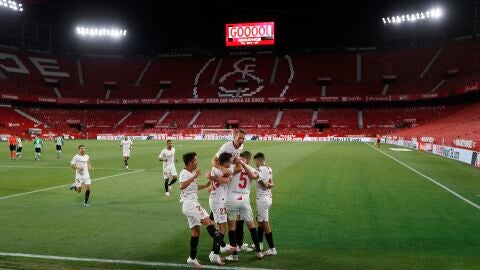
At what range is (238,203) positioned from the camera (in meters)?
8.05

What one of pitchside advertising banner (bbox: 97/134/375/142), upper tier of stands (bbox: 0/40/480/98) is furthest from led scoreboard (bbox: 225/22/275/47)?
pitchside advertising banner (bbox: 97/134/375/142)

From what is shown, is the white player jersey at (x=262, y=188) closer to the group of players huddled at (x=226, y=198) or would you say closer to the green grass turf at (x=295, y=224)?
the group of players huddled at (x=226, y=198)

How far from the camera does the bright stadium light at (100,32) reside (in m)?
88.9

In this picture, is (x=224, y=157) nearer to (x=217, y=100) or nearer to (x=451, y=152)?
(x=451, y=152)

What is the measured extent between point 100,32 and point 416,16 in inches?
2433

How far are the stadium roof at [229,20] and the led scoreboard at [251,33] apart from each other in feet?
8.85

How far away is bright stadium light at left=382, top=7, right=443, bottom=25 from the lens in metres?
73.4

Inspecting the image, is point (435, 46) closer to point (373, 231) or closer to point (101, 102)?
point (101, 102)

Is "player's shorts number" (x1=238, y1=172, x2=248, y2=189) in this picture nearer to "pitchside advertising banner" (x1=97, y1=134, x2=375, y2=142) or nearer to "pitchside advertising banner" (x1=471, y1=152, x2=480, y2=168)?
"pitchside advertising banner" (x1=471, y1=152, x2=480, y2=168)

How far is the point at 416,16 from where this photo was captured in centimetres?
7588

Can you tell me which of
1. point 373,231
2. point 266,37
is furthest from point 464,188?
point 266,37

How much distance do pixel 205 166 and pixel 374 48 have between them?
71.9 metres

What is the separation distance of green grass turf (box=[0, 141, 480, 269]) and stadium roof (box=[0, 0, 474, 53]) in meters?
61.0

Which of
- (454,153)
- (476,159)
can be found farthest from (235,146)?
(454,153)
